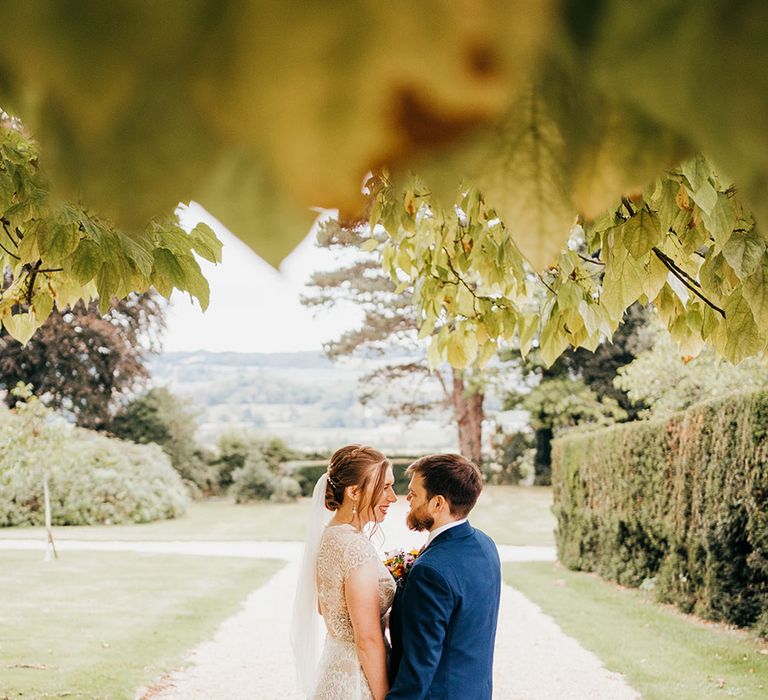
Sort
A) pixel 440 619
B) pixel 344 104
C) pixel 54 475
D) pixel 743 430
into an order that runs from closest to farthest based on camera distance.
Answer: pixel 344 104, pixel 440 619, pixel 743 430, pixel 54 475

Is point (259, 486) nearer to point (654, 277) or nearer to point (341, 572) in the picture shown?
point (341, 572)

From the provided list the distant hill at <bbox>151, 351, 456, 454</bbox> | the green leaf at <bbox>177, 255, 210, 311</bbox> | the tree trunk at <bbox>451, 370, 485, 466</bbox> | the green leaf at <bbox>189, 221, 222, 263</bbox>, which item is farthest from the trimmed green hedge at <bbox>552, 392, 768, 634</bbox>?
the tree trunk at <bbox>451, 370, 485, 466</bbox>

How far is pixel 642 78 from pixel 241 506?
29232 millimetres

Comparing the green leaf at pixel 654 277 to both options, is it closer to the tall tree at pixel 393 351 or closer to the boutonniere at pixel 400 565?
the boutonniere at pixel 400 565

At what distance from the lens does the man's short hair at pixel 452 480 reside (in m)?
3.67

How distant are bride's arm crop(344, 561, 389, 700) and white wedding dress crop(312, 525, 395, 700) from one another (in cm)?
7

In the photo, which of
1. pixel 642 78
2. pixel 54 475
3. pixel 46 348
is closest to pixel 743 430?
pixel 642 78


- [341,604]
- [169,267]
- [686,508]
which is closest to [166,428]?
[686,508]

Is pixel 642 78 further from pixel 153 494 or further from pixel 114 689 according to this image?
pixel 153 494

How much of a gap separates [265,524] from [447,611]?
20432 millimetres

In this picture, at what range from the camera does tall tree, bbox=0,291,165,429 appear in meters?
27.5

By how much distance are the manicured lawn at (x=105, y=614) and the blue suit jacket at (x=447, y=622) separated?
440cm

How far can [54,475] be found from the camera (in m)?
20.9

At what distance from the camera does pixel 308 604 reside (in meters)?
5.05
